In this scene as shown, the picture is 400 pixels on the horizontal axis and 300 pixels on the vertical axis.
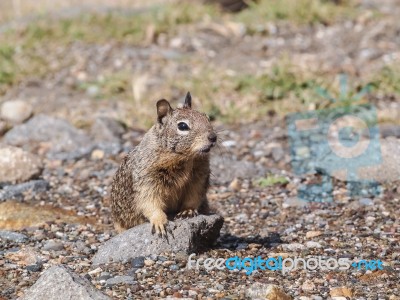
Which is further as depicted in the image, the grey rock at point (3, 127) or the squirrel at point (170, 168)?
the grey rock at point (3, 127)

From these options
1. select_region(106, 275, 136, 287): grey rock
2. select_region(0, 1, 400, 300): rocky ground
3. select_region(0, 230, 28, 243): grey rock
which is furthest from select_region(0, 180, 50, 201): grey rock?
select_region(106, 275, 136, 287): grey rock

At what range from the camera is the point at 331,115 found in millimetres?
9430

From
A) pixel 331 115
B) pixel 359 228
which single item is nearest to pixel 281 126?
pixel 331 115

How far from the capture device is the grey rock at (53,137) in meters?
9.18

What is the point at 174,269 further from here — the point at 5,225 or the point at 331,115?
the point at 331,115

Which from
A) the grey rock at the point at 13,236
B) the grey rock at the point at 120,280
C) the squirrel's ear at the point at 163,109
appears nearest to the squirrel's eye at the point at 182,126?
the squirrel's ear at the point at 163,109

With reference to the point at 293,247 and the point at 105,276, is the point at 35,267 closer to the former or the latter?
the point at 105,276

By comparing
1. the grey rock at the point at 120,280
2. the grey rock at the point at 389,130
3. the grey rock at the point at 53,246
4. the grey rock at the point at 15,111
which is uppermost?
the grey rock at the point at 15,111

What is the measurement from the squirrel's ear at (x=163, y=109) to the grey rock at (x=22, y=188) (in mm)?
2305

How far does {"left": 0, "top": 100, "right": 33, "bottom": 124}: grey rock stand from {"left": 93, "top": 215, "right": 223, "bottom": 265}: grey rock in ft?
15.6

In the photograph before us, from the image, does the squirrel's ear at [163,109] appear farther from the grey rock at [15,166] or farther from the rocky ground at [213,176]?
the grey rock at [15,166]

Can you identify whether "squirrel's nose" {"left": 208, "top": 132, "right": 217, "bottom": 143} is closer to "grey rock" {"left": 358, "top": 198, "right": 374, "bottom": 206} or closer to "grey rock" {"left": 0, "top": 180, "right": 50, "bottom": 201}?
"grey rock" {"left": 358, "top": 198, "right": 374, "bottom": 206}

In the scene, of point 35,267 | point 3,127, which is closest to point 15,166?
point 3,127

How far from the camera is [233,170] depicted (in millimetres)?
8266
